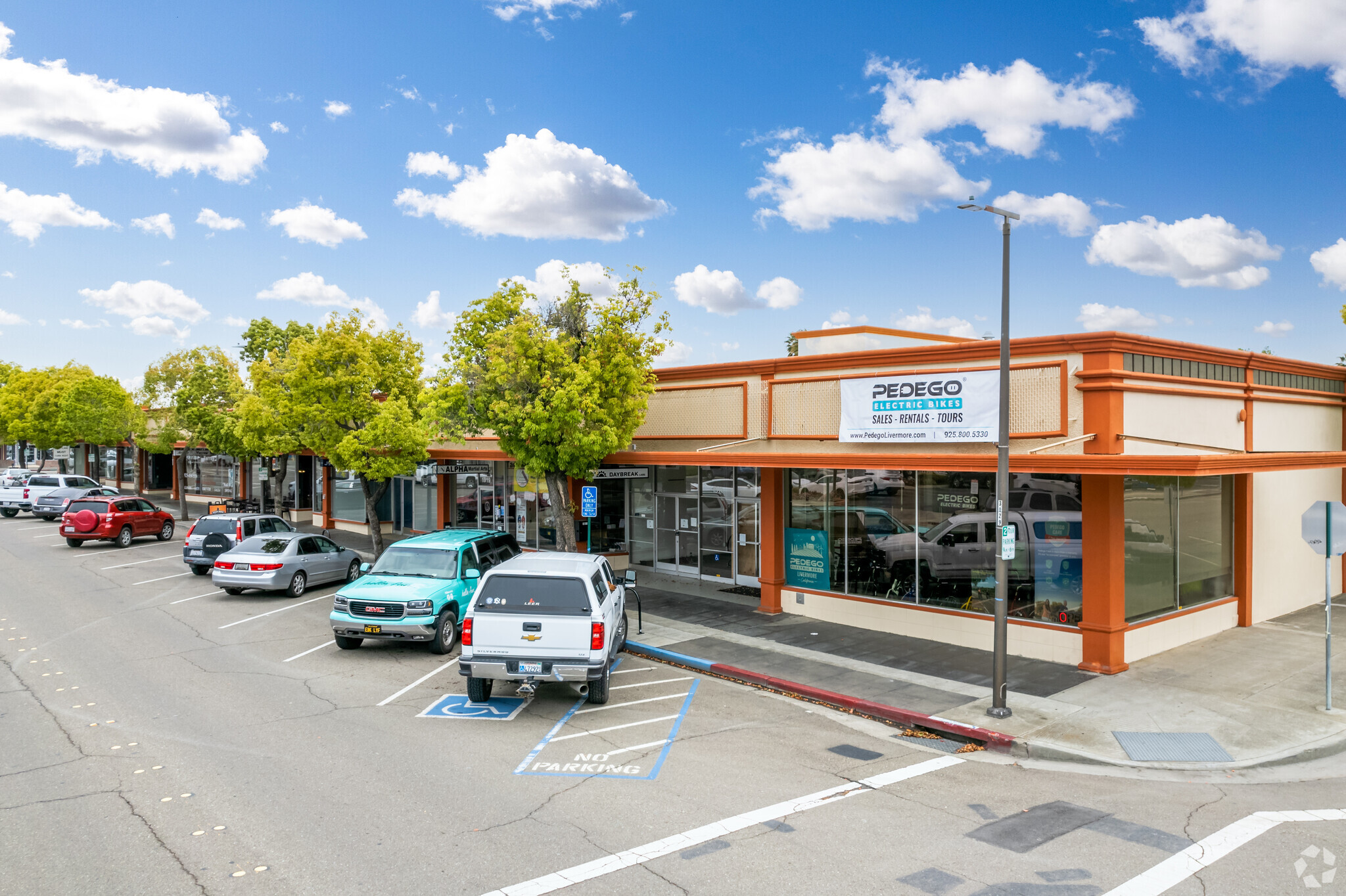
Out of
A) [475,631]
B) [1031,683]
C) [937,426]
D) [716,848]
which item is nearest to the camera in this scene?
[716,848]

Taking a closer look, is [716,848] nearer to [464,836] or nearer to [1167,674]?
[464,836]

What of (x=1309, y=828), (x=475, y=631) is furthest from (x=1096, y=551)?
(x=475, y=631)

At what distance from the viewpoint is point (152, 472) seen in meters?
54.0

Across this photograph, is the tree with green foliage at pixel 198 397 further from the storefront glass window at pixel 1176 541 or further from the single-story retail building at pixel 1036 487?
the storefront glass window at pixel 1176 541

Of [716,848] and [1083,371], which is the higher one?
[1083,371]

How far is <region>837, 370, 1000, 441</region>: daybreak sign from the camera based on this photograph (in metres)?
14.4

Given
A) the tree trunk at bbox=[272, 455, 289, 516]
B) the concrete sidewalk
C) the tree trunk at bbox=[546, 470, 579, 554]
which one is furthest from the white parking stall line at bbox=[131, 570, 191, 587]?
the concrete sidewalk

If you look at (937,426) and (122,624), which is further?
(122,624)

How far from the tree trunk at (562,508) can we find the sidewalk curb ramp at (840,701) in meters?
4.66

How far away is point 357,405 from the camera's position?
23.6 m

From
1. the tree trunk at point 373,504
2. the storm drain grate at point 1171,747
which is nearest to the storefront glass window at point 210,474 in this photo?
the tree trunk at point 373,504

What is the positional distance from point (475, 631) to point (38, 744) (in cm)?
486

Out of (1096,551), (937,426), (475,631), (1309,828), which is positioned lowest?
(1309,828)

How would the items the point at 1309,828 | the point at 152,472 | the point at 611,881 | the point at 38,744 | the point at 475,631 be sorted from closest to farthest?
1. the point at 611,881
2. the point at 1309,828
3. the point at 38,744
4. the point at 475,631
5. the point at 152,472
